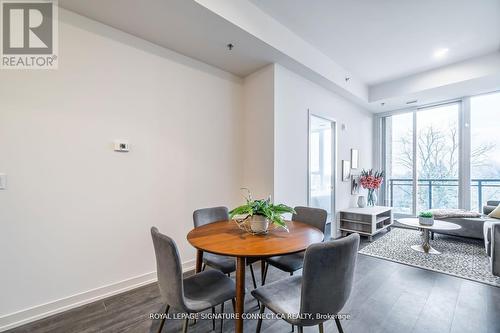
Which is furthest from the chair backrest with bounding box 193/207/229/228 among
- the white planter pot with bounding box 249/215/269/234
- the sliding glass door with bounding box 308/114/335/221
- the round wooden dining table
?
the sliding glass door with bounding box 308/114/335/221

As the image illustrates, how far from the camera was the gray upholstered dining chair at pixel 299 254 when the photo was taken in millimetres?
1906

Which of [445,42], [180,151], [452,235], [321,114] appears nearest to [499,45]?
[445,42]

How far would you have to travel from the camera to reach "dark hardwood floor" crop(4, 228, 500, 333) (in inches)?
A: 69.2

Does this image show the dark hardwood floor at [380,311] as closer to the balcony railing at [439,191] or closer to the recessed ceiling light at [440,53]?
the balcony railing at [439,191]

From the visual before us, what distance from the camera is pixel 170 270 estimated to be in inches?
49.3

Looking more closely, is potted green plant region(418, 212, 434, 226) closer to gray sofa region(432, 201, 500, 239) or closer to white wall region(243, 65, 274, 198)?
gray sofa region(432, 201, 500, 239)

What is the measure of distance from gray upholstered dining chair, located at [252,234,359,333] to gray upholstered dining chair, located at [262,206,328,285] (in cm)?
59

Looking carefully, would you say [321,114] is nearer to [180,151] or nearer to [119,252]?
[180,151]

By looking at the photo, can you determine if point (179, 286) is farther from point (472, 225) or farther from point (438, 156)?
point (438, 156)

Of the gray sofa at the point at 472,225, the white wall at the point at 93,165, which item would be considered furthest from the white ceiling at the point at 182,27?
the gray sofa at the point at 472,225

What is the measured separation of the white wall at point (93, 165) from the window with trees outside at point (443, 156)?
4861mm

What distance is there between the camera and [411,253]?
332 cm

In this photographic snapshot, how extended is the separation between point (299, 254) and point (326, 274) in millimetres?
1005

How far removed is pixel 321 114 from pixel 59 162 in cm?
366
